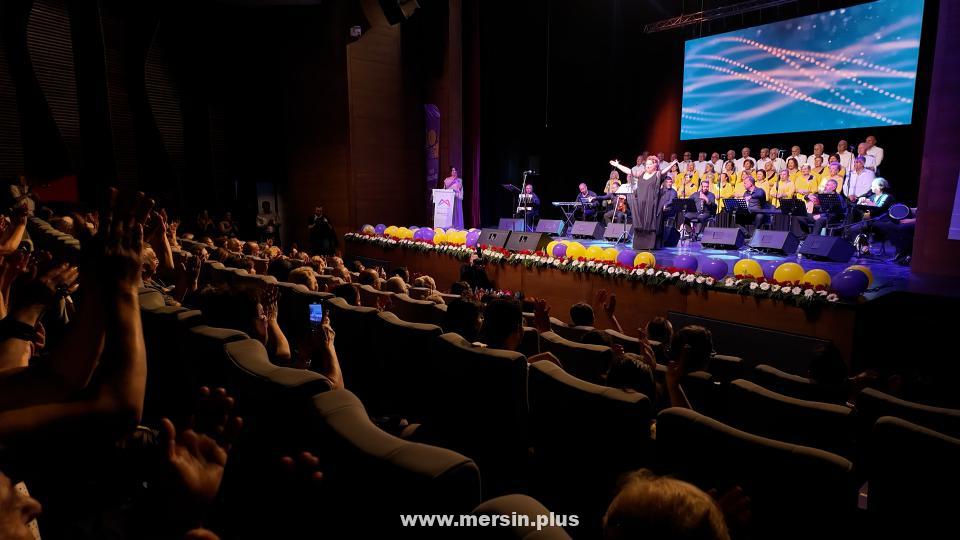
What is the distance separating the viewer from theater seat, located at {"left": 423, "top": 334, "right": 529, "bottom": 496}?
1.88m

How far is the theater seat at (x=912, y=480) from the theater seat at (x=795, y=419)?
23 cm

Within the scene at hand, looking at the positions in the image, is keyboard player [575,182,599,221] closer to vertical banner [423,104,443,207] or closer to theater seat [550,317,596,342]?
vertical banner [423,104,443,207]

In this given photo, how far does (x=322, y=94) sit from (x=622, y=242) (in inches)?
269


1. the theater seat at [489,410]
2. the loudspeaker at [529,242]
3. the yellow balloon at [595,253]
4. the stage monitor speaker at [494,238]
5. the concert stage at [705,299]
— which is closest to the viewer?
the theater seat at [489,410]

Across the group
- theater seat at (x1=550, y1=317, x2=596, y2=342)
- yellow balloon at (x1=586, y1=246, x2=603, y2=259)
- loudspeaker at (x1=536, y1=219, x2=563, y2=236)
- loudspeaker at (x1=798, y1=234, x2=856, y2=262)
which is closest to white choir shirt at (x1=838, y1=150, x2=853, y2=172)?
loudspeaker at (x1=798, y1=234, x2=856, y2=262)

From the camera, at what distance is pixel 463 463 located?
1.01 meters

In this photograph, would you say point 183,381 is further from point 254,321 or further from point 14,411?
point 14,411

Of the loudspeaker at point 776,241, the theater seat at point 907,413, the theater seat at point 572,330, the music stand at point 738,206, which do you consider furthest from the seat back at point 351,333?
the music stand at point 738,206

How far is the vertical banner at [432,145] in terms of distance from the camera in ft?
39.1

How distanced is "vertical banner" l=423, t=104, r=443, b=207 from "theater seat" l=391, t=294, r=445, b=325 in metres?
8.65

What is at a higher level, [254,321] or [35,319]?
[35,319]

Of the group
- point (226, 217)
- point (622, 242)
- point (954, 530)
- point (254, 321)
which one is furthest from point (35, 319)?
point (226, 217)

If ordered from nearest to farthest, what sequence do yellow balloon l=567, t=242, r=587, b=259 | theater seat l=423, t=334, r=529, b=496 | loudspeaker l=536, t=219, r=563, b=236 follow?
theater seat l=423, t=334, r=529, b=496 → yellow balloon l=567, t=242, r=587, b=259 → loudspeaker l=536, t=219, r=563, b=236

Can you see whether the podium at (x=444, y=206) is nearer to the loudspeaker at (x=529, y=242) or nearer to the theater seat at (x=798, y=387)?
the loudspeaker at (x=529, y=242)
